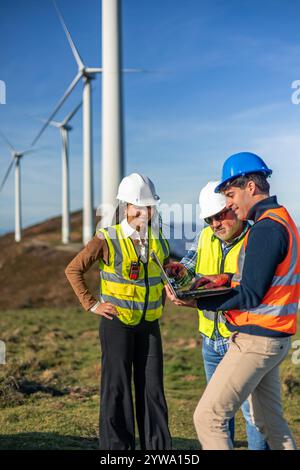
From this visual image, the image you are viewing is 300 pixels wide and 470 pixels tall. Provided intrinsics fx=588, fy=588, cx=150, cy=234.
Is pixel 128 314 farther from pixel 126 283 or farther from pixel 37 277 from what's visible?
pixel 37 277

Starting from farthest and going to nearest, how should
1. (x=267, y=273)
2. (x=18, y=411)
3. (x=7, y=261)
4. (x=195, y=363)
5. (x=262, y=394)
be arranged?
(x=7, y=261), (x=195, y=363), (x=18, y=411), (x=262, y=394), (x=267, y=273)

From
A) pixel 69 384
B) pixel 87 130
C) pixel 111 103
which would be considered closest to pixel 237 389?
pixel 69 384

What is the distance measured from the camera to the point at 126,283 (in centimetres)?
474

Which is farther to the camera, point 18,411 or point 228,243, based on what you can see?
point 18,411

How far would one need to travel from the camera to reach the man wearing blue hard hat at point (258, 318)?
3.54m

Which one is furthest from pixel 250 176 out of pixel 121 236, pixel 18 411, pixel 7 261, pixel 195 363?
pixel 7 261

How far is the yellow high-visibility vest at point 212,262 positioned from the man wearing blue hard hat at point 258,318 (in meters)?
0.91

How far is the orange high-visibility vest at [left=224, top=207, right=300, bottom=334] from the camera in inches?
141

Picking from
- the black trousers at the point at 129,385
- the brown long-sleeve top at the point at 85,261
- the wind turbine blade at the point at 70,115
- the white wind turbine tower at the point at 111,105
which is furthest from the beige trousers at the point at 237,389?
the wind turbine blade at the point at 70,115

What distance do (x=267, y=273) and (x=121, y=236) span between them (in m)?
1.60

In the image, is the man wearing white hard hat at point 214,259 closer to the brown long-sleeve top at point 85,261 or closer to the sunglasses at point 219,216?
the sunglasses at point 219,216

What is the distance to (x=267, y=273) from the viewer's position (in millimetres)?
3502
